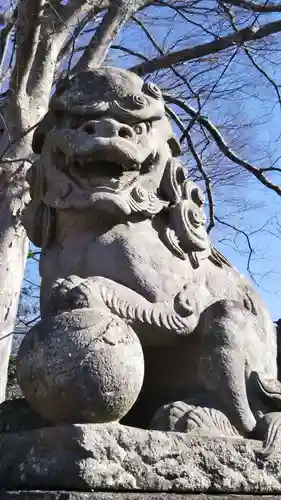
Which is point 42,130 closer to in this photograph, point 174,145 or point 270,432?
point 174,145

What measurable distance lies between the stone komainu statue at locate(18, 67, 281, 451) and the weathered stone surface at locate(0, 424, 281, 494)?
10cm

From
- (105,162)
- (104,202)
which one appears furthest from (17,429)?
(105,162)

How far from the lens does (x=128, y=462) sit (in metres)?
1.81

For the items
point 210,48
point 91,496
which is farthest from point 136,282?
point 210,48

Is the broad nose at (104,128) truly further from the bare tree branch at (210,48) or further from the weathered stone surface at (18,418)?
the bare tree branch at (210,48)

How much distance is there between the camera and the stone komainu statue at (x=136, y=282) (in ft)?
6.44

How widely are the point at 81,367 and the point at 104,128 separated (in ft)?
2.92

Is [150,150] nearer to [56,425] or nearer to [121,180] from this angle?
[121,180]

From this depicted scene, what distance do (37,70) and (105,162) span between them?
10.0 ft

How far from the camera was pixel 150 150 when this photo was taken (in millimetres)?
2463

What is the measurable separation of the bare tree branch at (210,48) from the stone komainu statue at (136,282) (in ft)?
11.7

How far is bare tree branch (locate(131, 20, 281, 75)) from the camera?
5883mm

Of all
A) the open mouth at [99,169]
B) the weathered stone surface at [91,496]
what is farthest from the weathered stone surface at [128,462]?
the open mouth at [99,169]

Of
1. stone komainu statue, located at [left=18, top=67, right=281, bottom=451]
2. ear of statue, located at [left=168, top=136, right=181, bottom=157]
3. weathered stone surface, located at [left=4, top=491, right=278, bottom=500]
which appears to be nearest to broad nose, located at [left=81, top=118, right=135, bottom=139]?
stone komainu statue, located at [left=18, top=67, right=281, bottom=451]
